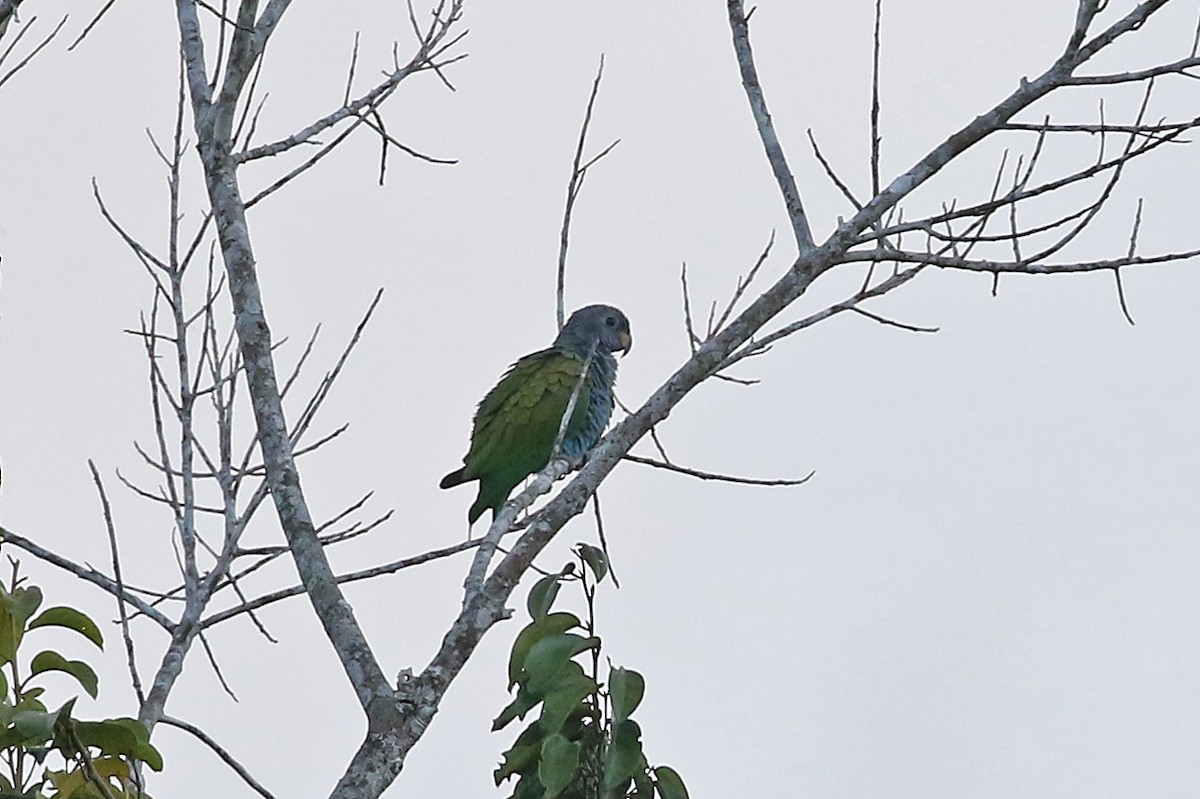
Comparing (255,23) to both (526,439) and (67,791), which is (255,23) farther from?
(526,439)

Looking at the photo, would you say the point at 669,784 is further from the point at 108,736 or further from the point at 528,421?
the point at 528,421

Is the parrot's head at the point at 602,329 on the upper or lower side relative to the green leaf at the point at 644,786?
upper

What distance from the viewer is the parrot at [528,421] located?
7.66 m

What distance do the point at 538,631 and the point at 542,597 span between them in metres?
0.07

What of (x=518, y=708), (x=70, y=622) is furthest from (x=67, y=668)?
(x=518, y=708)

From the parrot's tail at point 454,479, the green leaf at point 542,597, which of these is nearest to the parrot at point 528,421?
the parrot's tail at point 454,479

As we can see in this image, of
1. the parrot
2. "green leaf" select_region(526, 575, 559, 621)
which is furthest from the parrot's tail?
"green leaf" select_region(526, 575, 559, 621)

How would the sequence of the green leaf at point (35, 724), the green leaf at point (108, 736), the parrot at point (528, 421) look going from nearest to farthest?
the green leaf at point (35, 724), the green leaf at point (108, 736), the parrot at point (528, 421)

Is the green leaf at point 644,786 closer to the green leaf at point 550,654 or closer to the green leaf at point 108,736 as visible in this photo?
the green leaf at point 550,654

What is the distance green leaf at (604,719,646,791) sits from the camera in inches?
103

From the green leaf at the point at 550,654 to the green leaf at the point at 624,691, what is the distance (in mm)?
83

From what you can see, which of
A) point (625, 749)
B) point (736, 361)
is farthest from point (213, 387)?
point (625, 749)

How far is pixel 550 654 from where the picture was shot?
2.72 m

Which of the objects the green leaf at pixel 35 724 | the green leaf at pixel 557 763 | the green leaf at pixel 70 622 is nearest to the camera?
the green leaf at pixel 35 724
